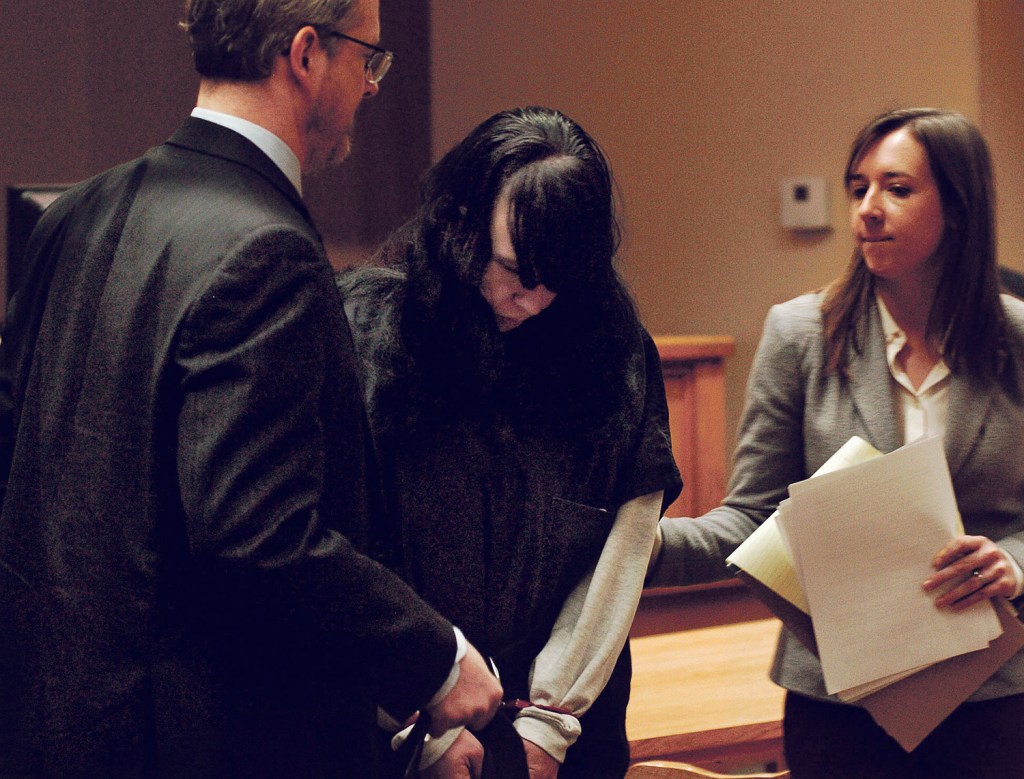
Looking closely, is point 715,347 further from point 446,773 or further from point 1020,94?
point 446,773

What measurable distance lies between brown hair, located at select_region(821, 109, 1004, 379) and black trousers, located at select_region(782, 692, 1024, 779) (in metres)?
0.47

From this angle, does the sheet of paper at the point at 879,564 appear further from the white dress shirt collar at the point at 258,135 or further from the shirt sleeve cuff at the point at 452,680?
the white dress shirt collar at the point at 258,135

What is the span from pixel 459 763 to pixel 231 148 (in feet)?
2.31

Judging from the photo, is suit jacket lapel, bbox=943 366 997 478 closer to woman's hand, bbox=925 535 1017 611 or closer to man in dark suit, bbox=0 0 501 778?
woman's hand, bbox=925 535 1017 611

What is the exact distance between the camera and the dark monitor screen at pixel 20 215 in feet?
7.21

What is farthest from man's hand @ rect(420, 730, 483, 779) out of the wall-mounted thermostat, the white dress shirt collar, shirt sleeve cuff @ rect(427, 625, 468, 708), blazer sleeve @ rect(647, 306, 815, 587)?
the wall-mounted thermostat

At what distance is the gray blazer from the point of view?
162 cm

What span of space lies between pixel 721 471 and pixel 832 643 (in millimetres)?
1754

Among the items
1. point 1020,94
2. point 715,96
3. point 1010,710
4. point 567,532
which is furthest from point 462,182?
point 715,96

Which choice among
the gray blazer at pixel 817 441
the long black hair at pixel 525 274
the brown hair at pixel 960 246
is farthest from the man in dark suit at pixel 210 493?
the brown hair at pixel 960 246

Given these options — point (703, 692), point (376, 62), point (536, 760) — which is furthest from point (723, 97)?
point (536, 760)

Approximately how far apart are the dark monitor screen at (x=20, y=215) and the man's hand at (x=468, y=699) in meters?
1.41

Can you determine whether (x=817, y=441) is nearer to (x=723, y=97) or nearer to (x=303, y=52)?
(x=303, y=52)

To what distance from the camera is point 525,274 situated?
1.36 meters
